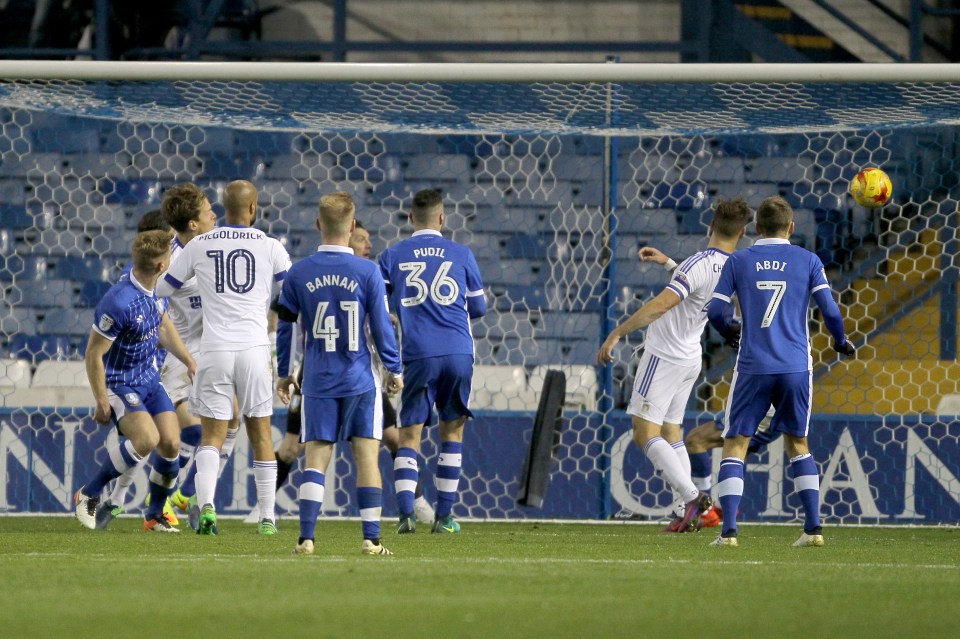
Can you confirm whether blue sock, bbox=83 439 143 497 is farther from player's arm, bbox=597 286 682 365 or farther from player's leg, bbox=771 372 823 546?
player's leg, bbox=771 372 823 546

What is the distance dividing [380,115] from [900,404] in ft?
14.5

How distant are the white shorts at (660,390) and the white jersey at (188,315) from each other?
256 cm

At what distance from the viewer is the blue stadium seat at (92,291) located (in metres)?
11.7

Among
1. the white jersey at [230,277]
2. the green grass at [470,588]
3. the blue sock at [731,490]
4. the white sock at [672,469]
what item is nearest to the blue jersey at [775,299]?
A: the blue sock at [731,490]

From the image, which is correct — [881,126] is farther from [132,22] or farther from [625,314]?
[132,22]

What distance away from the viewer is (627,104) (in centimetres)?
979

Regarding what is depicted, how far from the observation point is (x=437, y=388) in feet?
26.0

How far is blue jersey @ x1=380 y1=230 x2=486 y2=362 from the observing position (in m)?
7.86

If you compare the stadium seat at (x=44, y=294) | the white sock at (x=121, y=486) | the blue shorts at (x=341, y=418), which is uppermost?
the stadium seat at (x=44, y=294)

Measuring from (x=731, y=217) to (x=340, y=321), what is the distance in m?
2.80

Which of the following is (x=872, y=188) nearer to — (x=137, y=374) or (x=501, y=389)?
(x=501, y=389)

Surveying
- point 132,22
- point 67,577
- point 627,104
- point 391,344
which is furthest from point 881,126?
point 132,22

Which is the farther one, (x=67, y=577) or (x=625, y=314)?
(x=625, y=314)

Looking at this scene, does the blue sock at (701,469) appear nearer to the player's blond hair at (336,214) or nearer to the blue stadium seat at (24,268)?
the player's blond hair at (336,214)
